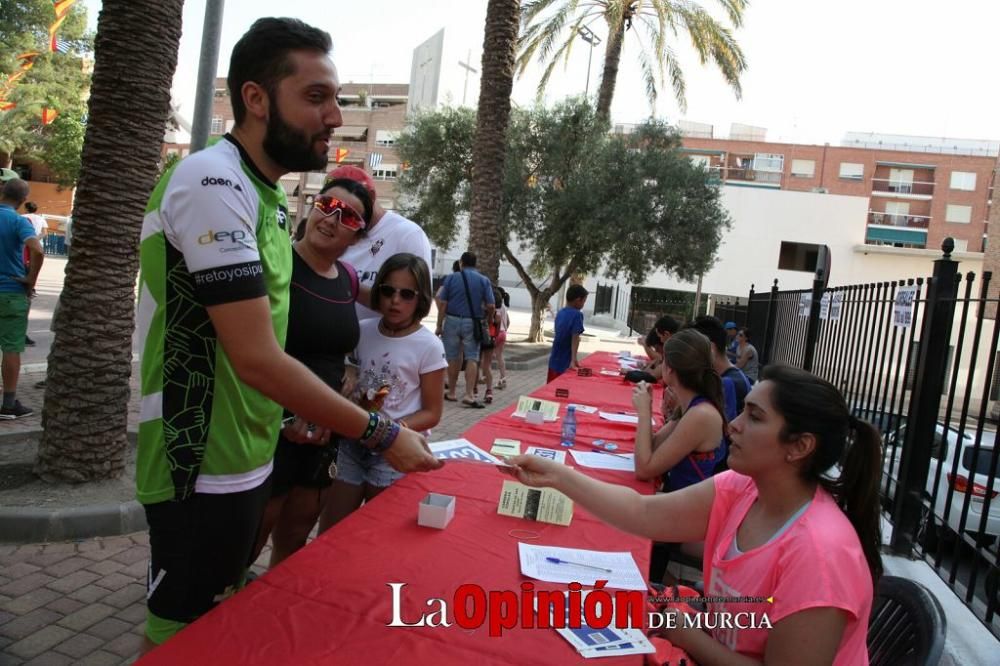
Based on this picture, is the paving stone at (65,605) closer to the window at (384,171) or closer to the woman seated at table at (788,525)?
the woman seated at table at (788,525)

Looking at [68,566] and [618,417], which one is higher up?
[618,417]

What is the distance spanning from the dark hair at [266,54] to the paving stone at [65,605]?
255 cm

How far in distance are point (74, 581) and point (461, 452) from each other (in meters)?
1.96

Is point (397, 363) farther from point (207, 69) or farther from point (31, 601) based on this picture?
point (207, 69)

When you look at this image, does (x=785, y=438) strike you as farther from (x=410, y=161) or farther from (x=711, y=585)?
(x=410, y=161)

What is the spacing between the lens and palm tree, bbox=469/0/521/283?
39.0ft

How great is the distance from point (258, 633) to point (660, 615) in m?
1.08

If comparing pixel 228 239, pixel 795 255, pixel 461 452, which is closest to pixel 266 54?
pixel 228 239

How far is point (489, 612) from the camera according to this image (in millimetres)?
1800

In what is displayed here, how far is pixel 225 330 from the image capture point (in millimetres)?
1566

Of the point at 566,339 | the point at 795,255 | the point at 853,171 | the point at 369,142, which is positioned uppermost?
the point at 853,171

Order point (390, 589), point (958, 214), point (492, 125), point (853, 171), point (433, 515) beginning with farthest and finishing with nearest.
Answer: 1. point (958, 214)
2. point (853, 171)
3. point (492, 125)
4. point (433, 515)
5. point (390, 589)

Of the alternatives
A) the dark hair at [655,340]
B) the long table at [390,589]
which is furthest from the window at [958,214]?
the long table at [390,589]

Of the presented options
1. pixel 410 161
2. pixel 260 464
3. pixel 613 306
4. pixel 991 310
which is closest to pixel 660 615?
pixel 260 464
